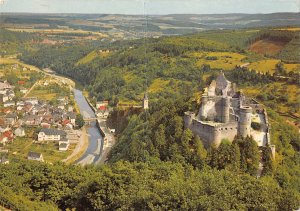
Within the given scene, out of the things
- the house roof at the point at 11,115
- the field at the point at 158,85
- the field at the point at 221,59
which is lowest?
the house roof at the point at 11,115

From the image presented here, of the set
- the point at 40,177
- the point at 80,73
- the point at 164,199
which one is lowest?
the point at 80,73

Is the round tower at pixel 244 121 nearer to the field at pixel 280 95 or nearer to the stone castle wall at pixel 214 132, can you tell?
Result: the stone castle wall at pixel 214 132

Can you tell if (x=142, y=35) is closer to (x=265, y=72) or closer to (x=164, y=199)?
(x=265, y=72)

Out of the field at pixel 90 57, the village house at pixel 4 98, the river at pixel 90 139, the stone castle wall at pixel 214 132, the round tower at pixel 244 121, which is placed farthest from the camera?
the field at pixel 90 57

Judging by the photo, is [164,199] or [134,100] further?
[134,100]

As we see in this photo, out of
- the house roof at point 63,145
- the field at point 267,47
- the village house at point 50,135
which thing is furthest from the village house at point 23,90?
the field at point 267,47

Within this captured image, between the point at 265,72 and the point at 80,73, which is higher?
the point at 265,72

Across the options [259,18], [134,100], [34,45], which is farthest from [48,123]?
[34,45]

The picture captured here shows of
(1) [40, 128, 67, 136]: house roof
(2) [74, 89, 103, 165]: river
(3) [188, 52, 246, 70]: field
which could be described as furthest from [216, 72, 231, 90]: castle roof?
(3) [188, 52, 246, 70]: field
